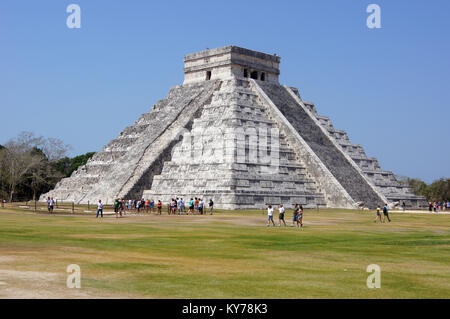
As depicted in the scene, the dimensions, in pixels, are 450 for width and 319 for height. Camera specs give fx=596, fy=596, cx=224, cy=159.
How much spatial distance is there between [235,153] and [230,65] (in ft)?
39.4

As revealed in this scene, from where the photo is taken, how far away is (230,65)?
53.1 meters

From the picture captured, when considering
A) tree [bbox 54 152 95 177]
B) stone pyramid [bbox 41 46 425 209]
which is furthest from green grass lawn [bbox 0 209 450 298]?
tree [bbox 54 152 95 177]

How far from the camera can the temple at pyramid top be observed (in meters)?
53.3

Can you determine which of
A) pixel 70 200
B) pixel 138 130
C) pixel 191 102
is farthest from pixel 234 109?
pixel 70 200

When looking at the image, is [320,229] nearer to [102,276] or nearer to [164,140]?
[102,276]

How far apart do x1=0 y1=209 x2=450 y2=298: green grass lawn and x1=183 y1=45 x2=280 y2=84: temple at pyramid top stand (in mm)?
31197

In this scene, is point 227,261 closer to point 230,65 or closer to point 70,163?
point 230,65

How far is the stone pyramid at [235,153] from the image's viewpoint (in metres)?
44.1

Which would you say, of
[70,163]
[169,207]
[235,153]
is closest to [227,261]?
[169,207]

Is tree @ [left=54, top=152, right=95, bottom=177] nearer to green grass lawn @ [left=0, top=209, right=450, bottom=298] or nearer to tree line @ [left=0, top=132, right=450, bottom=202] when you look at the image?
tree line @ [left=0, top=132, right=450, bottom=202]

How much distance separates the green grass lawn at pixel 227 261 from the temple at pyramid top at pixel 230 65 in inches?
1228
